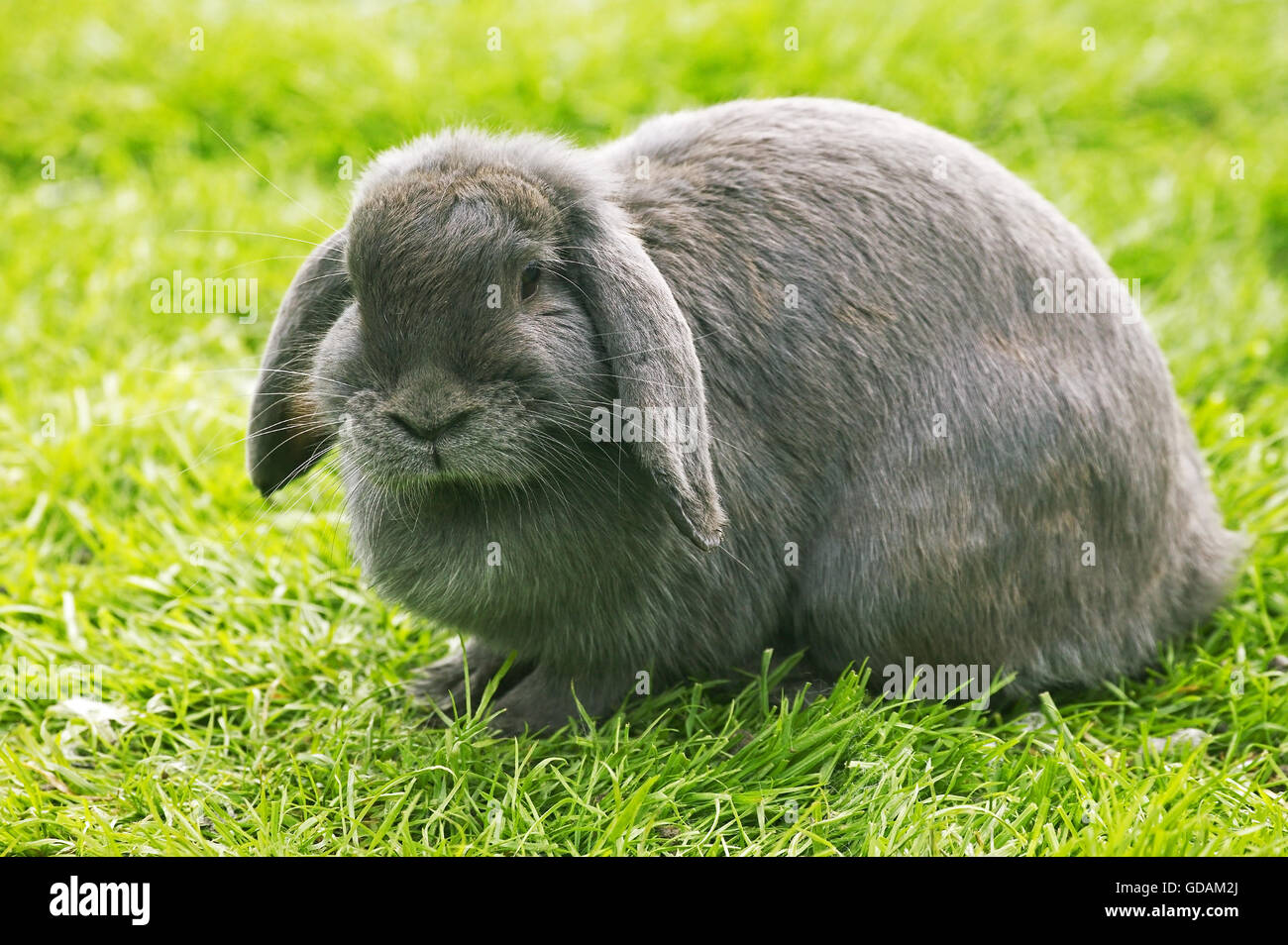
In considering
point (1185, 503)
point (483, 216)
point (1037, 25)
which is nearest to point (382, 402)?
point (483, 216)

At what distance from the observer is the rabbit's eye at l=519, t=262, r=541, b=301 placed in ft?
12.2

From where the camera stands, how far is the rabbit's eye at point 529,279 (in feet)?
12.2

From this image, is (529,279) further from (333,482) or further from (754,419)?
(333,482)

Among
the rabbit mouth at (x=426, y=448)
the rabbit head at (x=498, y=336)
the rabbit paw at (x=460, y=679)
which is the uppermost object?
the rabbit head at (x=498, y=336)

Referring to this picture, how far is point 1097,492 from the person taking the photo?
14.3 ft

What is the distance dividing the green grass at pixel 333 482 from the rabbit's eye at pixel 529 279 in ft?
4.33

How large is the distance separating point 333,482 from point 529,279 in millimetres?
1406

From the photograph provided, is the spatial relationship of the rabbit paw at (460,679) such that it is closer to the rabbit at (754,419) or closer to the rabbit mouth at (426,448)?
the rabbit at (754,419)

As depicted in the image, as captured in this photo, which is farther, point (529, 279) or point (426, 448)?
point (529, 279)

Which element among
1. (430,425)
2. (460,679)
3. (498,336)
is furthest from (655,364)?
(460,679)

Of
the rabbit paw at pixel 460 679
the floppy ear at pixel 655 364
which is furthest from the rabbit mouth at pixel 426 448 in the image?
the rabbit paw at pixel 460 679

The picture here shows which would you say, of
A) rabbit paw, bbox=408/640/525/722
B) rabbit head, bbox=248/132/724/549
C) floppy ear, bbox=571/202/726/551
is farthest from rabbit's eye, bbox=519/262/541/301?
rabbit paw, bbox=408/640/525/722

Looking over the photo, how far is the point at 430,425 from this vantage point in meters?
3.55
